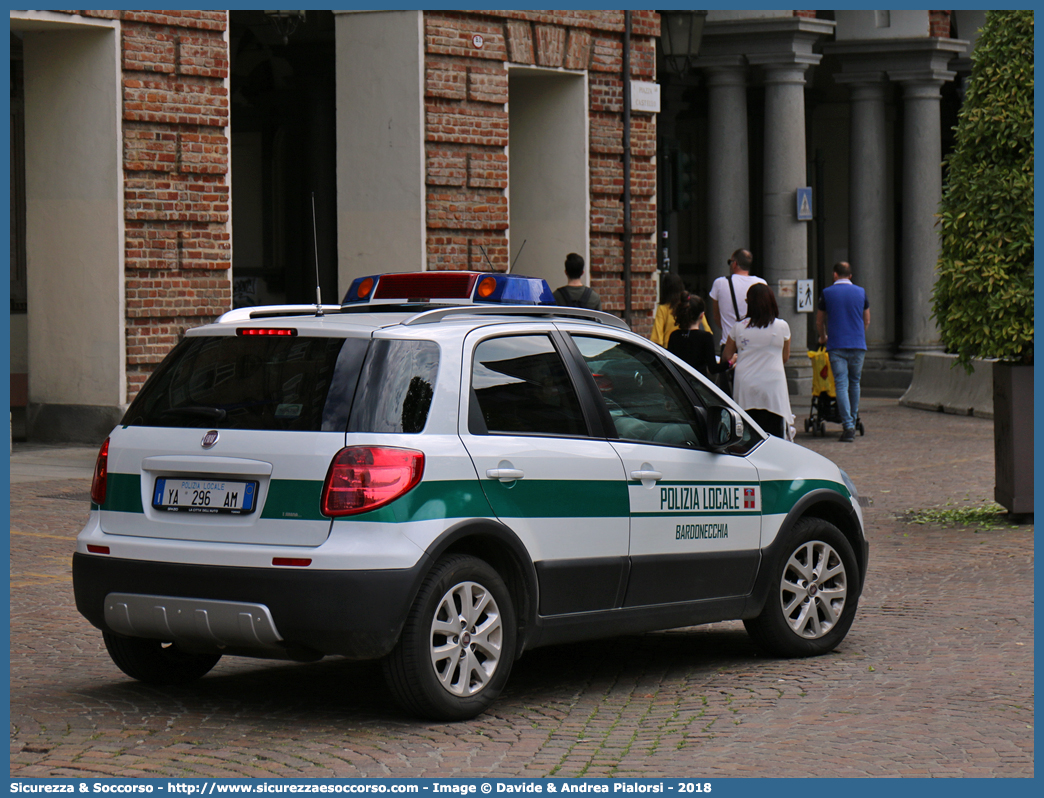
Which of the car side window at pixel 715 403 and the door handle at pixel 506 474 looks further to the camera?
the car side window at pixel 715 403

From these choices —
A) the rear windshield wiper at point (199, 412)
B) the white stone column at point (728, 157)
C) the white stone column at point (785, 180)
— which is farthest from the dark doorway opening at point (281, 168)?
the rear windshield wiper at point (199, 412)

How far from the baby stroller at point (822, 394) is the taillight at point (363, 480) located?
13171 mm

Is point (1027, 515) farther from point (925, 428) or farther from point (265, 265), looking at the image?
point (265, 265)

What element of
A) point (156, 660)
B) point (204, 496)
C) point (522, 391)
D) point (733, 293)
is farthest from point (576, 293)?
point (204, 496)

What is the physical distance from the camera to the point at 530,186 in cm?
1984

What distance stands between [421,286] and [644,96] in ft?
41.7

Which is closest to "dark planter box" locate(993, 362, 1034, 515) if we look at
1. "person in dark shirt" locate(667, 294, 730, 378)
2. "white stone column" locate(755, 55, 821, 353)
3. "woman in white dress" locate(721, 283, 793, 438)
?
"woman in white dress" locate(721, 283, 793, 438)

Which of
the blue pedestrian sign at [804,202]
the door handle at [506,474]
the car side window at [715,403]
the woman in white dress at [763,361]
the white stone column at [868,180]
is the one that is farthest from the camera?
the white stone column at [868,180]

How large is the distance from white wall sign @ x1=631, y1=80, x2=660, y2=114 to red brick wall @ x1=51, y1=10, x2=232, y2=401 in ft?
18.1

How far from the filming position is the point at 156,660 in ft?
22.1

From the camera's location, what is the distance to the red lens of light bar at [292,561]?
19.0 ft

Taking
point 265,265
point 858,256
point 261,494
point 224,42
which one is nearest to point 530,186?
point 224,42

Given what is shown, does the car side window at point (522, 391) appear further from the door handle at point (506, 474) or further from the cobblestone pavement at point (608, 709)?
the cobblestone pavement at point (608, 709)

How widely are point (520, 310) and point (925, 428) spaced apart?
46.7 ft
